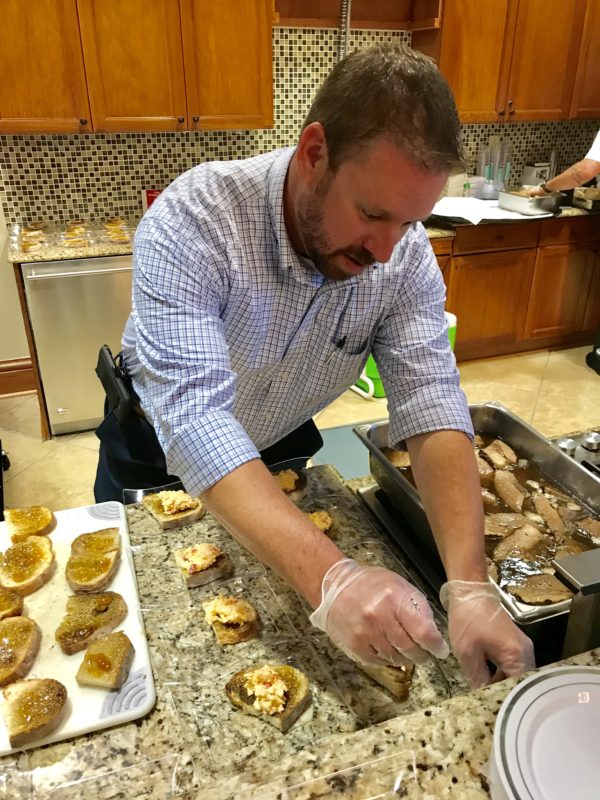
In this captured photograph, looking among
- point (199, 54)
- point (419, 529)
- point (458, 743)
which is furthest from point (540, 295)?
point (458, 743)

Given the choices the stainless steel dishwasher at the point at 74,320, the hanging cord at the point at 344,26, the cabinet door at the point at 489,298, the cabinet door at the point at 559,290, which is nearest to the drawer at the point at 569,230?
the cabinet door at the point at 559,290

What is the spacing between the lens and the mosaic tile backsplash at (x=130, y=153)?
3.41 metres

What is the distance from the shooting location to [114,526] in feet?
3.94

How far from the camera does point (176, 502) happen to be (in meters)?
1.22

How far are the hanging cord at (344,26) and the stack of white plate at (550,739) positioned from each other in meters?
3.65

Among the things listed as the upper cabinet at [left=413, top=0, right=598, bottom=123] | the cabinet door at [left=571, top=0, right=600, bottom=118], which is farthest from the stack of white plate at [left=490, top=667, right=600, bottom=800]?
the cabinet door at [left=571, top=0, right=600, bottom=118]

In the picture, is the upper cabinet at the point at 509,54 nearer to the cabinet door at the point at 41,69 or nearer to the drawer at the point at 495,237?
the drawer at the point at 495,237

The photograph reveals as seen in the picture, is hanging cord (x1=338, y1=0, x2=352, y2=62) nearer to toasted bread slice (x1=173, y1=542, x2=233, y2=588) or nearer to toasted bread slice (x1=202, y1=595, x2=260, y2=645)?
toasted bread slice (x1=173, y1=542, x2=233, y2=588)

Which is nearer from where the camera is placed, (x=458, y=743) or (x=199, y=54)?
(x=458, y=743)

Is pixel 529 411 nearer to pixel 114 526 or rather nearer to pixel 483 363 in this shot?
pixel 483 363

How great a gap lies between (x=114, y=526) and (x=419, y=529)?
1.85ft

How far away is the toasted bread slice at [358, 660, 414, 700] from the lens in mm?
877

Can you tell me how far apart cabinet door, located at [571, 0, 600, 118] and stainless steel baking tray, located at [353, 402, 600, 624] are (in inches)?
133

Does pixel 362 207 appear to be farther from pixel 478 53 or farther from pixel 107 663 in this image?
pixel 478 53
